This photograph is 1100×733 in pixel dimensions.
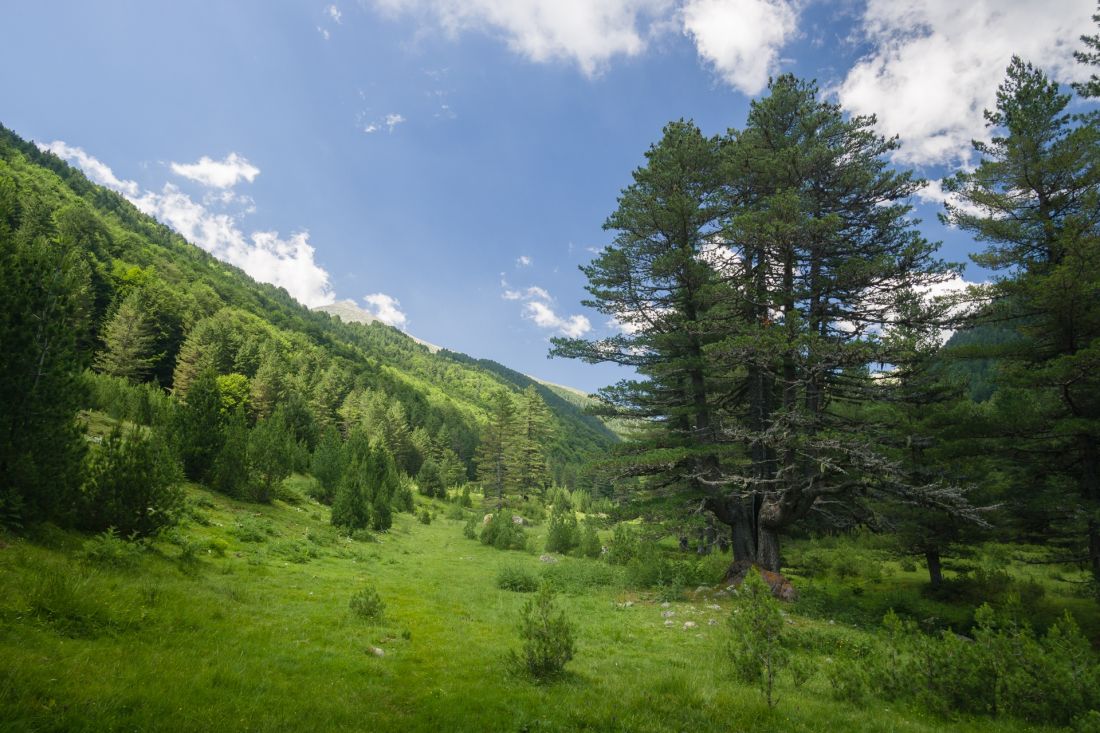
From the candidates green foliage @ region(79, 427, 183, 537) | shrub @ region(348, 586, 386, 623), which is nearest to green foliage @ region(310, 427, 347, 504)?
green foliage @ region(79, 427, 183, 537)

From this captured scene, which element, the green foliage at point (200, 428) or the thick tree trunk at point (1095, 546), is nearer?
the thick tree trunk at point (1095, 546)

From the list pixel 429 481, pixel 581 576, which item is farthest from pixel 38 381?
pixel 429 481

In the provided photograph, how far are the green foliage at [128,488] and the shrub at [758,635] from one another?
13.0 meters

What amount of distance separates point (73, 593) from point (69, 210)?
117 meters

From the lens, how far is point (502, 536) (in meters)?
29.5

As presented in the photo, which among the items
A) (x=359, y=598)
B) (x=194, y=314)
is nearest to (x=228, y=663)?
(x=359, y=598)

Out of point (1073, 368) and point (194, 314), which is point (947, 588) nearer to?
point (1073, 368)

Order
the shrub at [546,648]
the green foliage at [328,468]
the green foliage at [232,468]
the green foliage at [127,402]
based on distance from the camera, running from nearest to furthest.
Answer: the shrub at [546,648], the green foliage at [232,468], the green foliage at [127,402], the green foliage at [328,468]

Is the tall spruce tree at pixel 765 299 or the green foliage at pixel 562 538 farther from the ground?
the tall spruce tree at pixel 765 299

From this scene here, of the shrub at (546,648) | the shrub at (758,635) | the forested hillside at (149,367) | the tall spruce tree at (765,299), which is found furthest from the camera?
the tall spruce tree at (765,299)

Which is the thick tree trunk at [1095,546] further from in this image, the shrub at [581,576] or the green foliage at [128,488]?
the green foliage at [128,488]

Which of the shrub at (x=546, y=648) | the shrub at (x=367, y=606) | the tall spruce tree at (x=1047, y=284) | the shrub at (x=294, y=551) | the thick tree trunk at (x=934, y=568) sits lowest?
the shrub at (x=294, y=551)

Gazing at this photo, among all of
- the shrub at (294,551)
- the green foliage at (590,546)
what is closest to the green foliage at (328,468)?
the shrub at (294,551)

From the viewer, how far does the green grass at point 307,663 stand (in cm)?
491
